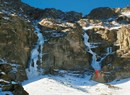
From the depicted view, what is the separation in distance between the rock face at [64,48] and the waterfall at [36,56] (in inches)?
37.2

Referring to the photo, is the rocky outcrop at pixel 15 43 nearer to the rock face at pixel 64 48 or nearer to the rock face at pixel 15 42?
the rock face at pixel 15 42

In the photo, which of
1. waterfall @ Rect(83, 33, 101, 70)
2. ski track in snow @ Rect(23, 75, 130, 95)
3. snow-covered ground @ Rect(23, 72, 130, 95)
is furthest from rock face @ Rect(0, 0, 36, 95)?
waterfall @ Rect(83, 33, 101, 70)

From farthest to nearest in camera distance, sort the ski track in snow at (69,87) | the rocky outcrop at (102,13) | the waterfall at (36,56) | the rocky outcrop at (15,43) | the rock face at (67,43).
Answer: the rocky outcrop at (102,13) → the rock face at (67,43) → the waterfall at (36,56) → the rocky outcrop at (15,43) → the ski track in snow at (69,87)

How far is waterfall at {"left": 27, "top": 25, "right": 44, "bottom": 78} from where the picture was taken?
230 ft

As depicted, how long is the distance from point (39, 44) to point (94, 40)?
1270 cm

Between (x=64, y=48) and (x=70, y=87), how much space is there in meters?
20.7

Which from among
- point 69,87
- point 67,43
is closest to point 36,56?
point 67,43

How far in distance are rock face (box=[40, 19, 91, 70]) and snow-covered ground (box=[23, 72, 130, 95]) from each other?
7.76 m

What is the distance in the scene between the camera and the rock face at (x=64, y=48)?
76188 mm

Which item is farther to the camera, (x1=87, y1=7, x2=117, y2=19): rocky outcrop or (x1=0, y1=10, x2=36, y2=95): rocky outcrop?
(x1=87, y1=7, x2=117, y2=19): rocky outcrop

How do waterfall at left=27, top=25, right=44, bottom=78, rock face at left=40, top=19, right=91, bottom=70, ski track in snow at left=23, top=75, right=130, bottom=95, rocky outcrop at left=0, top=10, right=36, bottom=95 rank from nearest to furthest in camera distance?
ski track in snow at left=23, top=75, right=130, bottom=95 → rocky outcrop at left=0, top=10, right=36, bottom=95 → waterfall at left=27, top=25, right=44, bottom=78 → rock face at left=40, top=19, right=91, bottom=70

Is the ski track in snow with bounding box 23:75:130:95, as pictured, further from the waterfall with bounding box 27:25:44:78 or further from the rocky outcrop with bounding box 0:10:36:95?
the waterfall with bounding box 27:25:44:78

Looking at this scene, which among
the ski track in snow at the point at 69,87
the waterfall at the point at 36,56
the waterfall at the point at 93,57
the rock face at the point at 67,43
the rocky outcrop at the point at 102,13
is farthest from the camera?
the rocky outcrop at the point at 102,13

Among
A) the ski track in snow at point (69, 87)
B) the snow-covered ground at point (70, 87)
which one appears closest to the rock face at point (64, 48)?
the snow-covered ground at point (70, 87)
